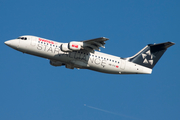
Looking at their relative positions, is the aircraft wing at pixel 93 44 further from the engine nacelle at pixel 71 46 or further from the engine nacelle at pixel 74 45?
the engine nacelle at pixel 74 45

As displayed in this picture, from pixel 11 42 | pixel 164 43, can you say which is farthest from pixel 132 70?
pixel 11 42

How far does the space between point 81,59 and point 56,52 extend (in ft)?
8.27

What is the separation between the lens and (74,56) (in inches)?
1093

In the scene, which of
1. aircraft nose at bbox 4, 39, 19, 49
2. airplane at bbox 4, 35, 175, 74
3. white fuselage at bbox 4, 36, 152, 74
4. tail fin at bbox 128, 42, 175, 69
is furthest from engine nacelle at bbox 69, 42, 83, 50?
tail fin at bbox 128, 42, 175, 69

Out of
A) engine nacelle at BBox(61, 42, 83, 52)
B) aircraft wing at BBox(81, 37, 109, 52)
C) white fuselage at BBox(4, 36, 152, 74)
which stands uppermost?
aircraft wing at BBox(81, 37, 109, 52)

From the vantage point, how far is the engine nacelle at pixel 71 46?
26703 millimetres

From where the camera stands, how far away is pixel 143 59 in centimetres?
2975

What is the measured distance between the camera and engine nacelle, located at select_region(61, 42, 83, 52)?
26703 mm

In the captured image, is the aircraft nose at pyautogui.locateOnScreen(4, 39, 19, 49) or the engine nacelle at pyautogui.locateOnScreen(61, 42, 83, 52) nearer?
the engine nacelle at pyautogui.locateOnScreen(61, 42, 83, 52)

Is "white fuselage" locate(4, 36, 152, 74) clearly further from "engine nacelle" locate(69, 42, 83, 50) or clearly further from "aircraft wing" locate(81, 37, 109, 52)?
"engine nacelle" locate(69, 42, 83, 50)

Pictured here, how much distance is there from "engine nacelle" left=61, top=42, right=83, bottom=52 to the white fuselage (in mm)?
781

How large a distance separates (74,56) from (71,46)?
4.70ft

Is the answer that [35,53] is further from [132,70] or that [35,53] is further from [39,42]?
[132,70]

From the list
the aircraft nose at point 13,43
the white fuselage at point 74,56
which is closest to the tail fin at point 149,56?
the white fuselage at point 74,56
